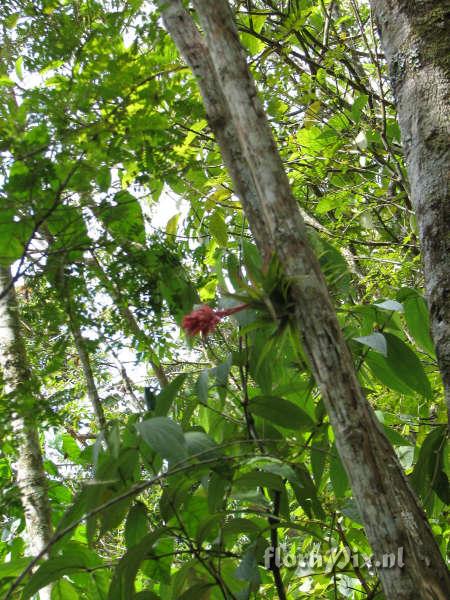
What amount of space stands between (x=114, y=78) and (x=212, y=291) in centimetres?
94

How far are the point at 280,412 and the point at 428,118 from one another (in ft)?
1.66

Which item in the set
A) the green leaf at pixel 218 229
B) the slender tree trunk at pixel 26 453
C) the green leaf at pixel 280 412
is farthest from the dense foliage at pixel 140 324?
the green leaf at pixel 218 229

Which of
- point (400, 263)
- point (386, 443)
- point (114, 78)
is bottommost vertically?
point (386, 443)

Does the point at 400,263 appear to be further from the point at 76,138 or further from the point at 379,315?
the point at 76,138

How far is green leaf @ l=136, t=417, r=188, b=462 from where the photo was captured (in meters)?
0.73

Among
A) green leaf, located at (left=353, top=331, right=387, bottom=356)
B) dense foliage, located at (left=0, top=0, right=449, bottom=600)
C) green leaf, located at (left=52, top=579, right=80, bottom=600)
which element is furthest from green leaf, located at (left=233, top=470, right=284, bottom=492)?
green leaf, located at (left=52, top=579, right=80, bottom=600)

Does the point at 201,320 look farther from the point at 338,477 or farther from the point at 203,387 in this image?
the point at 338,477

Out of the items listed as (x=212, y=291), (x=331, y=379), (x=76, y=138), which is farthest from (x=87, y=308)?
(x=212, y=291)

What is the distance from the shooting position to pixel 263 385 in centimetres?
96

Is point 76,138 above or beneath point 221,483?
above

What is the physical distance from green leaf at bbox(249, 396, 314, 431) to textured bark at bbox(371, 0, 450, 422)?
0.20m

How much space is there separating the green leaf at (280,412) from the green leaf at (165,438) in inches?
5.9

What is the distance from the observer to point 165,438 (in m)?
0.74

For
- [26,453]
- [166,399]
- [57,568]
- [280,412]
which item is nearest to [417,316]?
[280,412]
